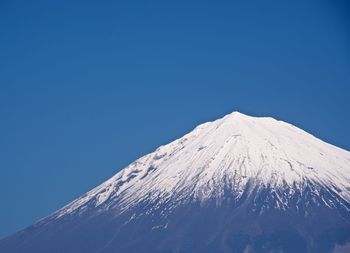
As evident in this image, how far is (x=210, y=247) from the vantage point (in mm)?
175875

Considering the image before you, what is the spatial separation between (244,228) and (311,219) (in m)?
10.5

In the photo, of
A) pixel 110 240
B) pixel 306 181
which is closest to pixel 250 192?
pixel 306 181

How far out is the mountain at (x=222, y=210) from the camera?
585 ft

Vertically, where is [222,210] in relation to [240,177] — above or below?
below

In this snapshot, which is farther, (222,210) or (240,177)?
(240,177)

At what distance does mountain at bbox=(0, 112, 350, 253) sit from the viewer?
178250 mm

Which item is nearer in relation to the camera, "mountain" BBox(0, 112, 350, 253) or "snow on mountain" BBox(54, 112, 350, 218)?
"mountain" BBox(0, 112, 350, 253)

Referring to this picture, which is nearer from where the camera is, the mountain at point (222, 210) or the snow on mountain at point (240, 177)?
the mountain at point (222, 210)

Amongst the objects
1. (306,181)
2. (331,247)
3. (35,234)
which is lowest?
(331,247)

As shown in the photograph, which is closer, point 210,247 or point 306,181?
point 210,247

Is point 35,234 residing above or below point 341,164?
above

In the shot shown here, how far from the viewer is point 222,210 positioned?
185 metres

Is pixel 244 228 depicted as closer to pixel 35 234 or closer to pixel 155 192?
pixel 155 192

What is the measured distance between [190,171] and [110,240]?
62.7 feet
